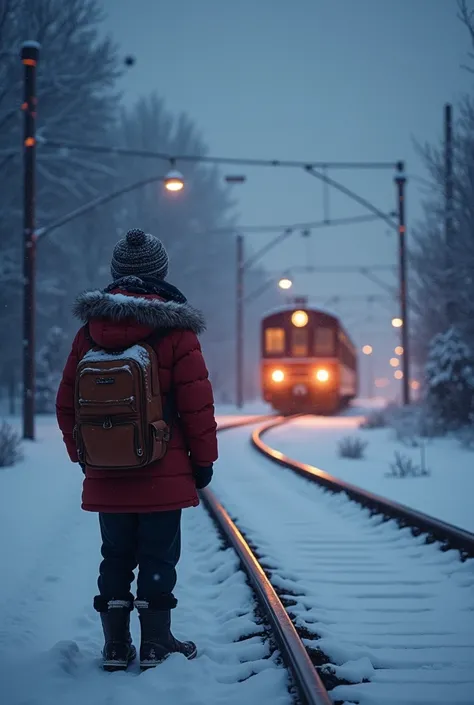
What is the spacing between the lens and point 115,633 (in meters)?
3.65

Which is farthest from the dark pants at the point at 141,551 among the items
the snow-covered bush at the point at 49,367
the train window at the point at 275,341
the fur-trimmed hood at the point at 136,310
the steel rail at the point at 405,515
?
the train window at the point at 275,341

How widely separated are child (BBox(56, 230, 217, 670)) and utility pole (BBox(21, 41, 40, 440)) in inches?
Result: 436

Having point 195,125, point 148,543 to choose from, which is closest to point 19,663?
point 148,543

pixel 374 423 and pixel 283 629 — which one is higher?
pixel 283 629

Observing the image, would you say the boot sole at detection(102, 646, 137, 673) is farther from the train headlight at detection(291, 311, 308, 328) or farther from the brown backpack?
the train headlight at detection(291, 311, 308, 328)

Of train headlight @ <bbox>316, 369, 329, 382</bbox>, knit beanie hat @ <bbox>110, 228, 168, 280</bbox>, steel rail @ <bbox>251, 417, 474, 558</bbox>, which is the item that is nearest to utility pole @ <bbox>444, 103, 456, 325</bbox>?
train headlight @ <bbox>316, 369, 329, 382</bbox>

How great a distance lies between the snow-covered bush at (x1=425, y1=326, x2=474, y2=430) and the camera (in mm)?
16266

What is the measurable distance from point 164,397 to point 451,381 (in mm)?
13686

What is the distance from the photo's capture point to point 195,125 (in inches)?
1801

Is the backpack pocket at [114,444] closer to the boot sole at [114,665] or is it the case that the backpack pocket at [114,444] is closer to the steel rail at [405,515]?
the boot sole at [114,665]

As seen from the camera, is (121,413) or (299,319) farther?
(299,319)

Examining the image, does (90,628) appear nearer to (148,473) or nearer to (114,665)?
(114,665)

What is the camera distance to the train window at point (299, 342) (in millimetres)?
25609

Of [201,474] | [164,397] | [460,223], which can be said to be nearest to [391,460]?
[460,223]
